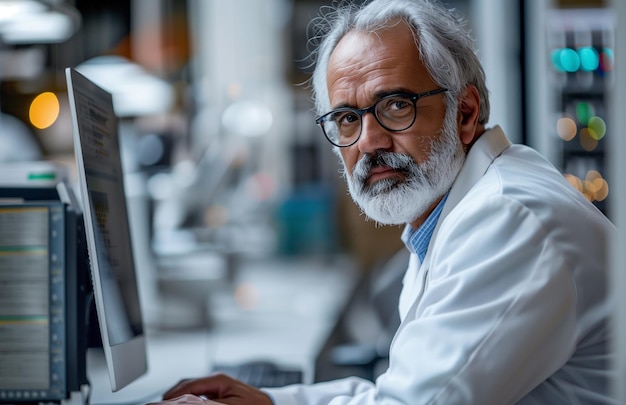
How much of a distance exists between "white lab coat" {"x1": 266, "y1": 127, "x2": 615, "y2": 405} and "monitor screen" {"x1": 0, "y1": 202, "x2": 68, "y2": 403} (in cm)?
63

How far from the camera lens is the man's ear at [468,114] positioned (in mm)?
1744

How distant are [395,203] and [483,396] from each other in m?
0.57

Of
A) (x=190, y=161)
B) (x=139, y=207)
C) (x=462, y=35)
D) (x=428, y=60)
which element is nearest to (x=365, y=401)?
(x=428, y=60)

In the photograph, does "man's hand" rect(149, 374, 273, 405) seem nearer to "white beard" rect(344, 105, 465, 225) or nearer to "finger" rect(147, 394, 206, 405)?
"finger" rect(147, 394, 206, 405)

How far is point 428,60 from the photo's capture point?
1.64 meters

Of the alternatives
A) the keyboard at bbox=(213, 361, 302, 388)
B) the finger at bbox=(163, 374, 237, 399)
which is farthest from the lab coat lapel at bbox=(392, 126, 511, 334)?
the keyboard at bbox=(213, 361, 302, 388)

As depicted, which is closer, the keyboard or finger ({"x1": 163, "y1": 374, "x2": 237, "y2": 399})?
finger ({"x1": 163, "y1": 374, "x2": 237, "y2": 399})

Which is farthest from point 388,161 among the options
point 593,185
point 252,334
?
point 252,334

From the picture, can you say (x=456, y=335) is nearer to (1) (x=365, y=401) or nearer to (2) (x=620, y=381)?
(1) (x=365, y=401)

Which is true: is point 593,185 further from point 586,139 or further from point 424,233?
point 424,233

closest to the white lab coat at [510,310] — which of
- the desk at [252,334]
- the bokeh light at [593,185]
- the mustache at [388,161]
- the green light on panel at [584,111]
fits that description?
the mustache at [388,161]

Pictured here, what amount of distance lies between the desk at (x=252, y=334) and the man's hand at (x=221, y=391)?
197 millimetres

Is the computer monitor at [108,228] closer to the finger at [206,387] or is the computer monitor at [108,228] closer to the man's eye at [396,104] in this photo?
the finger at [206,387]

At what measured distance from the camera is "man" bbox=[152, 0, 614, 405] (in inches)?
46.9
